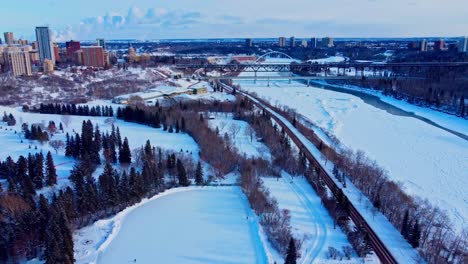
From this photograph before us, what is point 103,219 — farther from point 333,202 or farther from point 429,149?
point 429,149

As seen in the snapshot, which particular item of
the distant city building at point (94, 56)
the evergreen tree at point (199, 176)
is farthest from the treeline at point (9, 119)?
the distant city building at point (94, 56)

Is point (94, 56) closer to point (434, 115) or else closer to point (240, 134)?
point (240, 134)

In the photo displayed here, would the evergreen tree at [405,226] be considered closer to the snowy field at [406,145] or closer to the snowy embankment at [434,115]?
the snowy field at [406,145]

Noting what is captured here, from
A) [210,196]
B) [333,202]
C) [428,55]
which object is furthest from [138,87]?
[428,55]

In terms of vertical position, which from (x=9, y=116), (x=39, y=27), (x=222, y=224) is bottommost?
(x=222, y=224)

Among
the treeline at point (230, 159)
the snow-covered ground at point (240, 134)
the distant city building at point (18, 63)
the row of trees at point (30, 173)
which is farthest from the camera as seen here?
the distant city building at point (18, 63)

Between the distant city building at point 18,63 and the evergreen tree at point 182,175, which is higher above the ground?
the distant city building at point 18,63

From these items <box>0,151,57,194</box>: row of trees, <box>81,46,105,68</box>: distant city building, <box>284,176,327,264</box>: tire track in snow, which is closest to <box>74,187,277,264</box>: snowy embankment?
<box>284,176,327,264</box>: tire track in snow
